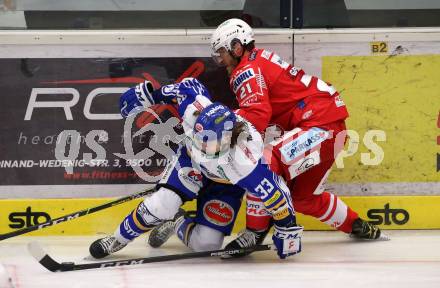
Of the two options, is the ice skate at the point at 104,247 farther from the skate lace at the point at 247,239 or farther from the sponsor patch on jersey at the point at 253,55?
the sponsor patch on jersey at the point at 253,55

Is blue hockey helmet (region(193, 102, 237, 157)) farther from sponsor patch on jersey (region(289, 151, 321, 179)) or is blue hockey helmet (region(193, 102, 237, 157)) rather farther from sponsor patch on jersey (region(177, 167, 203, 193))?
sponsor patch on jersey (region(289, 151, 321, 179))

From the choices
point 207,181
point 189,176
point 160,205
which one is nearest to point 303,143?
point 207,181

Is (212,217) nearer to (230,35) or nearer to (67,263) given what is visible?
(67,263)

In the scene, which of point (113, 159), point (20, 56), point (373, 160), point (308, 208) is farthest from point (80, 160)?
point (373, 160)

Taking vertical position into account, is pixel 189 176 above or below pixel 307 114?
below

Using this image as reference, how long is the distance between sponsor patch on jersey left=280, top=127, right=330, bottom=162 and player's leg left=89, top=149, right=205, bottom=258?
1.55ft

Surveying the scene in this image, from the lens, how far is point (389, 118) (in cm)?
488

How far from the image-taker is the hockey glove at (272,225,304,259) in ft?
13.3

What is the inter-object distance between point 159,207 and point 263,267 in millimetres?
583

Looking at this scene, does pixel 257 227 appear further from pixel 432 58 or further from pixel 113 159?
pixel 432 58

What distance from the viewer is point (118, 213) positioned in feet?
15.8

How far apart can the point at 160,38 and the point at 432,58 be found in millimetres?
1608

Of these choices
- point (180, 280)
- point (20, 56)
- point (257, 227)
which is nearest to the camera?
point (180, 280)

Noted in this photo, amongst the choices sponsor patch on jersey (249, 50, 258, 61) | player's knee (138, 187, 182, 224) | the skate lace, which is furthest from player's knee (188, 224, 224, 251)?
sponsor patch on jersey (249, 50, 258, 61)
